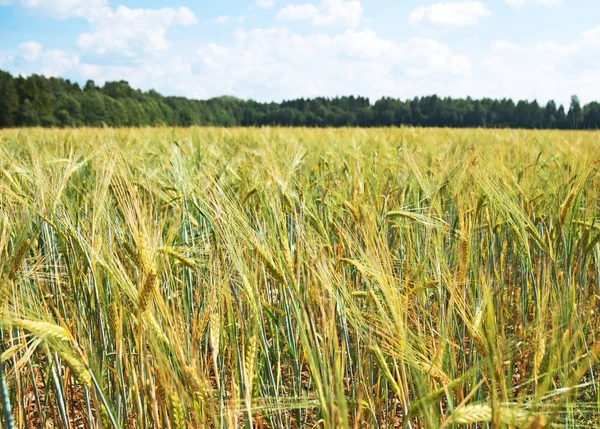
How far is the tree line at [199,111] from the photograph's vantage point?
98.5ft

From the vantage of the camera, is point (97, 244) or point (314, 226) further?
point (314, 226)

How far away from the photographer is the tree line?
3003 centimetres

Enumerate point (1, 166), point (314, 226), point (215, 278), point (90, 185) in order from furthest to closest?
1. point (90, 185)
2. point (1, 166)
3. point (314, 226)
4. point (215, 278)

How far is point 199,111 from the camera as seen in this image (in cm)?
3600

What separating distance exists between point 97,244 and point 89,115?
3433 centimetres

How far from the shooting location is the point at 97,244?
1.19 meters

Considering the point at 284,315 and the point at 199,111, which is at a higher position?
the point at 199,111

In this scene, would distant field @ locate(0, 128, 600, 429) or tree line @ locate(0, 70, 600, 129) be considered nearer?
distant field @ locate(0, 128, 600, 429)

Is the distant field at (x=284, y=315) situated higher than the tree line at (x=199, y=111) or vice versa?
the tree line at (x=199, y=111)

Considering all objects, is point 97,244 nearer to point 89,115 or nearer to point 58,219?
point 58,219

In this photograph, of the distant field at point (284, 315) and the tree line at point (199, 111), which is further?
the tree line at point (199, 111)

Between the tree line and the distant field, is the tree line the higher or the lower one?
the higher one

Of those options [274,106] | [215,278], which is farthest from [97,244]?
[274,106]

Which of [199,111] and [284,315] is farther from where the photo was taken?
[199,111]
